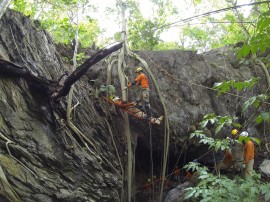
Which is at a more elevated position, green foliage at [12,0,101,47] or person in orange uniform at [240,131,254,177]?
green foliage at [12,0,101,47]

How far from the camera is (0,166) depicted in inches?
122

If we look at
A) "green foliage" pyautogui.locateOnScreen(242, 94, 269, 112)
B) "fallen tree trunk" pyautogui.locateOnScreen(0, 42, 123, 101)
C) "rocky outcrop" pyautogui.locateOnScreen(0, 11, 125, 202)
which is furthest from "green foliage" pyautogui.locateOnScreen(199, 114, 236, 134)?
"rocky outcrop" pyautogui.locateOnScreen(0, 11, 125, 202)

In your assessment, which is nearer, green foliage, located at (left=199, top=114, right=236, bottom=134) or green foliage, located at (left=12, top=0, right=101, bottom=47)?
green foliage, located at (left=199, top=114, right=236, bottom=134)

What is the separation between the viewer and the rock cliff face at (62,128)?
3570 millimetres

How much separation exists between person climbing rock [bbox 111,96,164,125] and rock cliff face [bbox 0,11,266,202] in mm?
222

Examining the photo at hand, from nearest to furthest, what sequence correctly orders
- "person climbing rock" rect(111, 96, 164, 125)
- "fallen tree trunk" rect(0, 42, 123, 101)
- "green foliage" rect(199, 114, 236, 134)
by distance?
"green foliage" rect(199, 114, 236, 134), "fallen tree trunk" rect(0, 42, 123, 101), "person climbing rock" rect(111, 96, 164, 125)

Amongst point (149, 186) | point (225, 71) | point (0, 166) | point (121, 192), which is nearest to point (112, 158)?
point (121, 192)

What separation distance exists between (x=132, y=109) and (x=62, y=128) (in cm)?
187

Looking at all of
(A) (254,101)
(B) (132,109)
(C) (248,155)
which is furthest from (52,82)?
(C) (248,155)

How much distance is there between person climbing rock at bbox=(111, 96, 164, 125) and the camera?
5.63m

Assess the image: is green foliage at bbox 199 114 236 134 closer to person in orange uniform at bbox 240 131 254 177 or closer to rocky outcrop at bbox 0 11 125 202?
rocky outcrop at bbox 0 11 125 202

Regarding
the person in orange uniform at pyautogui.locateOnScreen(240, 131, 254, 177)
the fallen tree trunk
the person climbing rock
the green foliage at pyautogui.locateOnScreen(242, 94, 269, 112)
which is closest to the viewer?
the green foliage at pyautogui.locateOnScreen(242, 94, 269, 112)

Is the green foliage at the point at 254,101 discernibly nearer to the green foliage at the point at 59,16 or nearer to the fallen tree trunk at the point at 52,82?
the fallen tree trunk at the point at 52,82

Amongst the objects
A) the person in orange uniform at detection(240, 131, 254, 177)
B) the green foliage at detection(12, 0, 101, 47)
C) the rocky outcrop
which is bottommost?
→ the person in orange uniform at detection(240, 131, 254, 177)
